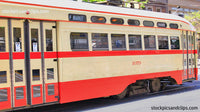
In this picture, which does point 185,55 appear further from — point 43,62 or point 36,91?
point 36,91

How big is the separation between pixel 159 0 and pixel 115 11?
34.1 meters

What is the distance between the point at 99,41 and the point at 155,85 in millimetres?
3655

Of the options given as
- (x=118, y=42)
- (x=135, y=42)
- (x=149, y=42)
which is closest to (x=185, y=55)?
(x=149, y=42)

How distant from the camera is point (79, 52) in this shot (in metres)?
7.78

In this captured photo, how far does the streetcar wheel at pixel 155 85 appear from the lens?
1053cm

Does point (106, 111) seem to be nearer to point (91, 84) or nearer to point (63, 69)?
point (91, 84)

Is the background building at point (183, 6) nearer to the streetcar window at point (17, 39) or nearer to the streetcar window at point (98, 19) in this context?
the streetcar window at point (98, 19)

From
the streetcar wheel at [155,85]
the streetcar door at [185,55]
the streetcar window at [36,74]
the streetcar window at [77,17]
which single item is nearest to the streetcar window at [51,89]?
the streetcar window at [36,74]

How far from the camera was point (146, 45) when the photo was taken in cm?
977

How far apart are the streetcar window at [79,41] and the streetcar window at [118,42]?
3.62ft

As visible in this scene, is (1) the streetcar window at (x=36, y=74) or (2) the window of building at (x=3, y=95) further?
(1) the streetcar window at (x=36, y=74)

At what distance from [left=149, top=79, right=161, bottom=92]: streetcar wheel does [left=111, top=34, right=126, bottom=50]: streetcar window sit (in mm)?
2411

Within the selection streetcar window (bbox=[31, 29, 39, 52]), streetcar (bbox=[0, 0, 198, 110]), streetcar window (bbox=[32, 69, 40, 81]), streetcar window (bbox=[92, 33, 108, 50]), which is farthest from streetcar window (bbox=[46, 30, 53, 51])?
streetcar window (bbox=[92, 33, 108, 50])

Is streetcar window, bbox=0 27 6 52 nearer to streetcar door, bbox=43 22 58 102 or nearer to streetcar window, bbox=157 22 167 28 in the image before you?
streetcar door, bbox=43 22 58 102
